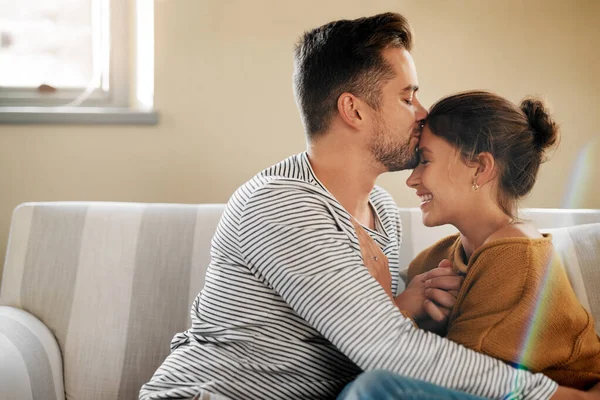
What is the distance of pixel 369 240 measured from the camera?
3.70 ft

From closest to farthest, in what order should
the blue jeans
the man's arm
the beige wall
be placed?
1. the blue jeans
2. the man's arm
3. the beige wall

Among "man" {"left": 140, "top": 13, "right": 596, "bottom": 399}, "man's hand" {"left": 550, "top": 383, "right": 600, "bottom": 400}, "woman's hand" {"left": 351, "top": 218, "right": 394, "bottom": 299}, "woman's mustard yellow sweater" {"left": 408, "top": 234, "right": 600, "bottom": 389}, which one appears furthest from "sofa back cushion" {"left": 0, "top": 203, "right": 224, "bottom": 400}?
"man's hand" {"left": 550, "top": 383, "right": 600, "bottom": 400}

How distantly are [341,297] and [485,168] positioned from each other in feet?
1.05

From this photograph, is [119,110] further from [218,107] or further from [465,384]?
[465,384]

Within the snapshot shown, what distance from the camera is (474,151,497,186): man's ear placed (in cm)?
102

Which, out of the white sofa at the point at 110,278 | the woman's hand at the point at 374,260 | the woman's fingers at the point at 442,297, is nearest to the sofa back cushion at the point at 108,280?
the white sofa at the point at 110,278

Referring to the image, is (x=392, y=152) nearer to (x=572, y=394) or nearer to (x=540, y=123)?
(x=540, y=123)

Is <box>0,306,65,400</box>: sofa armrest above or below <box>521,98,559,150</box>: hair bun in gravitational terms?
below

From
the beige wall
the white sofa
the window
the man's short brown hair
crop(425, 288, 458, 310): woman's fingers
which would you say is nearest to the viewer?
crop(425, 288, 458, 310): woman's fingers

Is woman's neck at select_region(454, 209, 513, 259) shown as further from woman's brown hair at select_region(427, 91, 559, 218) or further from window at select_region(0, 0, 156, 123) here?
window at select_region(0, 0, 156, 123)

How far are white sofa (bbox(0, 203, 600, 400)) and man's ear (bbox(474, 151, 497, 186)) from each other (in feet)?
1.35

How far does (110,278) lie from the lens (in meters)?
1.47

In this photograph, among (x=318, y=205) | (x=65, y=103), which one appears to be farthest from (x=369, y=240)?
(x=65, y=103)

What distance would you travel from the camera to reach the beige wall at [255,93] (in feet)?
6.15
